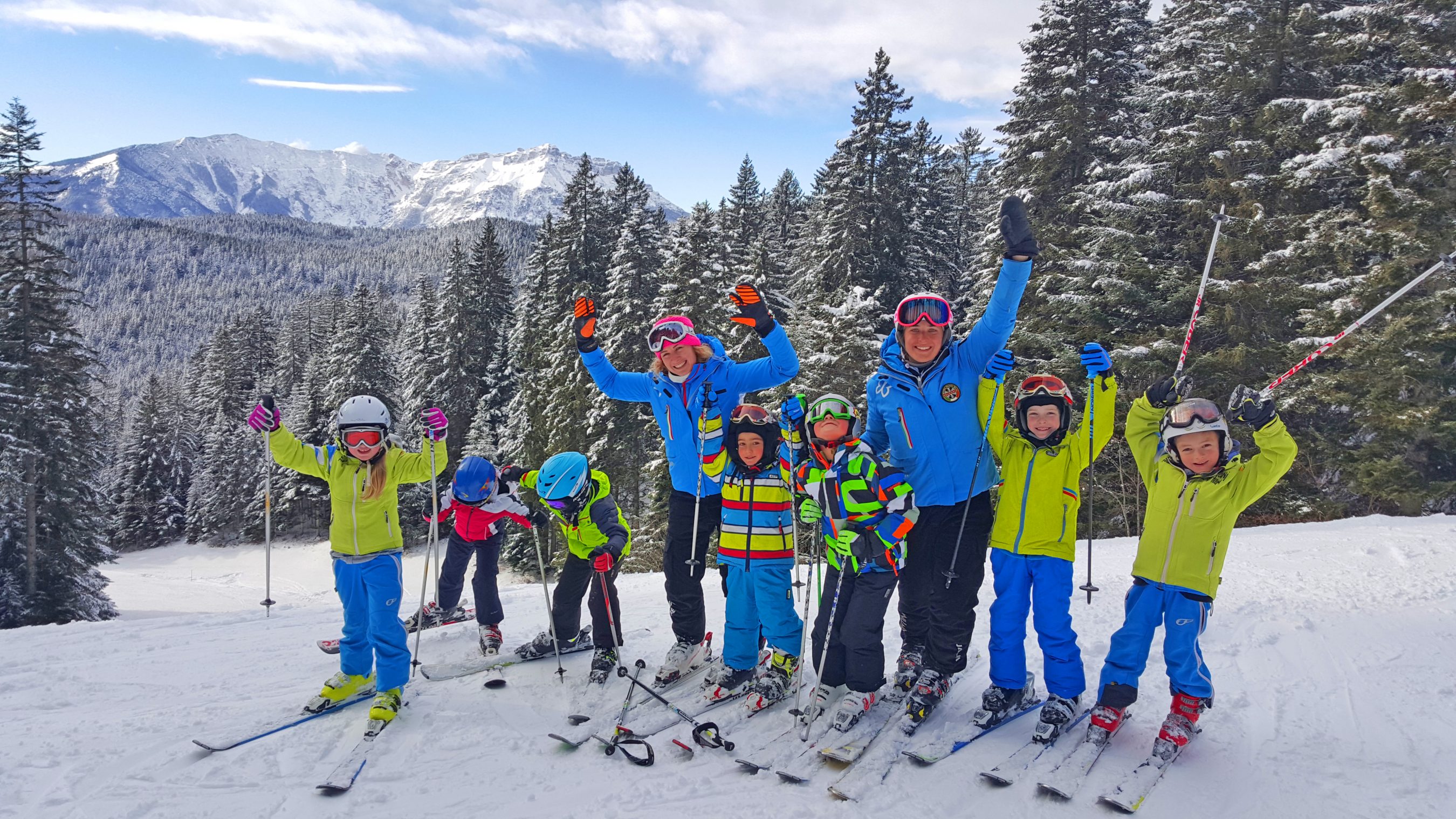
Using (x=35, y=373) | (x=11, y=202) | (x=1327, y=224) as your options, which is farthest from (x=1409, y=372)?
(x=11, y=202)

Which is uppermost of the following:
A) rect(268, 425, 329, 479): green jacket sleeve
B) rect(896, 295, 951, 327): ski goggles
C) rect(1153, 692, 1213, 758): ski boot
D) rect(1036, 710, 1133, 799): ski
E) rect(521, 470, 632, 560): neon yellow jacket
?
rect(896, 295, 951, 327): ski goggles

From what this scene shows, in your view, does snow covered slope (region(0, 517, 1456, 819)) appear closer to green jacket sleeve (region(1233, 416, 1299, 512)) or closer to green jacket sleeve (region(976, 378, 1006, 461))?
green jacket sleeve (region(1233, 416, 1299, 512))

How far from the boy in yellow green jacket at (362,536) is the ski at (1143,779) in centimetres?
427

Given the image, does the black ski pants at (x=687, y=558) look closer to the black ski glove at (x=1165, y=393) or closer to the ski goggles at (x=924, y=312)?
the ski goggles at (x=924, y=312)

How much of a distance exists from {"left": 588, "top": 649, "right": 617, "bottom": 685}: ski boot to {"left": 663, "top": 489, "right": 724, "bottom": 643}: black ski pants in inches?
20.6

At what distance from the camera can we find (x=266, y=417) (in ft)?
16.3

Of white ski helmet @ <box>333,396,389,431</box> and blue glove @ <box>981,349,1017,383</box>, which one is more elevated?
blue glove @ <box>981,349,1017,383</box>

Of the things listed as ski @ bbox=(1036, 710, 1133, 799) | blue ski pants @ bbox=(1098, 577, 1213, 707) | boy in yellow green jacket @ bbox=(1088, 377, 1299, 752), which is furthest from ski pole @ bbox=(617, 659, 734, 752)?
blue ski pants @ bbox=(1098, 577, 1213, 707)

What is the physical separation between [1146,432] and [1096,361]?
554mm

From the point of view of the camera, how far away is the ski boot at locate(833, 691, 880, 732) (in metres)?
4.16

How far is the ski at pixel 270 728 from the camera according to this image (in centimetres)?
425

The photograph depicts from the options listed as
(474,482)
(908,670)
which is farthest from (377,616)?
(908,670)

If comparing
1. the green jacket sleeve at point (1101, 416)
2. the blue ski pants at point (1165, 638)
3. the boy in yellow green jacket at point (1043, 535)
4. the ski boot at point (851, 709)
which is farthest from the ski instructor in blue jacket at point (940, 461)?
the blue ski pants at point (1165, 638)

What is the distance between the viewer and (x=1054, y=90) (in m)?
19.7
